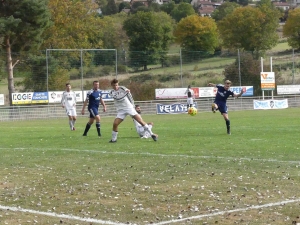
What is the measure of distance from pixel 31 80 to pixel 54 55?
2771 mm

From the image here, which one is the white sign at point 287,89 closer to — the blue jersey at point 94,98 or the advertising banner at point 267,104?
the advertising banner at point 267,104

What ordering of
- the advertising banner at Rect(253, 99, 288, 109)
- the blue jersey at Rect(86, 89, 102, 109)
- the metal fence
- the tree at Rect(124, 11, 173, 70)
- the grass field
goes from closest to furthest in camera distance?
the grass field
the blue jersey at Rect(86, 89, 102, 109)
the metal fence
the advertising banner at Rect(253, 99, 288, 109)
the tree at Rect(124, 11, 173, 70)

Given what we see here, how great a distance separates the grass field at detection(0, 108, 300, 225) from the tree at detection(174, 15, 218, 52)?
275 ft

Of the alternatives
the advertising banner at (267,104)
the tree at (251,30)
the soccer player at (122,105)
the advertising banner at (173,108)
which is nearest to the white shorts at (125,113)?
the soccer player at (122,105)

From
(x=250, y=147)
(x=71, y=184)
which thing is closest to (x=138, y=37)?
(x=250, y=147)

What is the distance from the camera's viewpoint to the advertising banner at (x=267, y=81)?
54656mm

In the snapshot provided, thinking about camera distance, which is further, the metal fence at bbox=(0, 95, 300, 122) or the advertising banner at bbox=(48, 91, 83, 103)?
the advertising banner at bbox=(48, 91, 83, 103)

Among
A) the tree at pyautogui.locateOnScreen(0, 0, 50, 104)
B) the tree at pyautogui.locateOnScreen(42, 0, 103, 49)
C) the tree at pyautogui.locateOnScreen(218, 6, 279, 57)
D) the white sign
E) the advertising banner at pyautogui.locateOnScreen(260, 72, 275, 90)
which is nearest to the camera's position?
the advertising banner at pyautogui.locateOnScreen(260, 72, 275, 90)

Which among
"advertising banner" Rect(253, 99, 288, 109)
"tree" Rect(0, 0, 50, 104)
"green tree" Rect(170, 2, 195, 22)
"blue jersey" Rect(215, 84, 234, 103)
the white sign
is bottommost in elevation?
"advertising banner" Rect(253, 99, 288, 109)

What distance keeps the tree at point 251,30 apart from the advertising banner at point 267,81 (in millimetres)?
38260

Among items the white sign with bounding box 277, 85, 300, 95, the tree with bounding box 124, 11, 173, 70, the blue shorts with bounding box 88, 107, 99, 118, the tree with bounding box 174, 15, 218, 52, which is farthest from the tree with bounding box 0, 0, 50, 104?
the tree with bounding box 174, 15, 218, 52

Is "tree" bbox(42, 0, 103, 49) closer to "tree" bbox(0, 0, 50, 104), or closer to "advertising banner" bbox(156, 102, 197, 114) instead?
"tree" bbox(0, 0, 50, 104)

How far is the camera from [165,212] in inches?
365

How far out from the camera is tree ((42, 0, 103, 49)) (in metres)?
72.9
